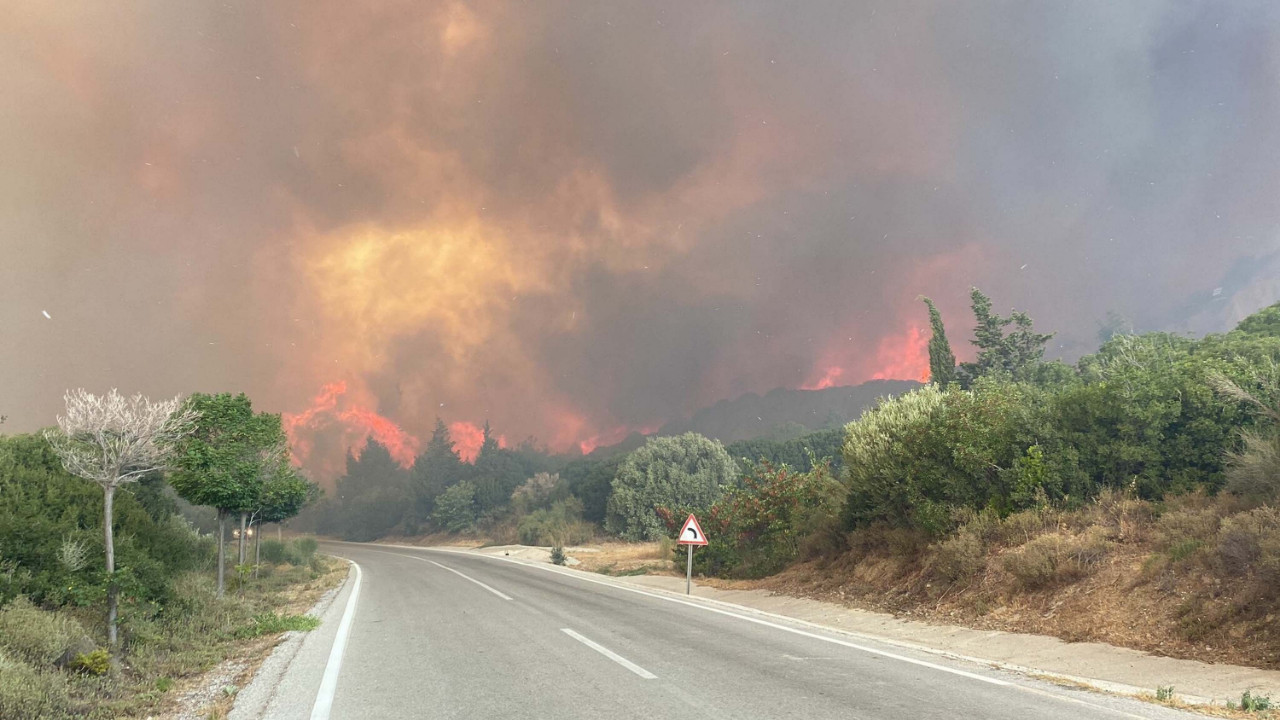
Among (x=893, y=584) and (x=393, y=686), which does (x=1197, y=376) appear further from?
(x=393, y=686)

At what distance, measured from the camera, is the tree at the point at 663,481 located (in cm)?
5519

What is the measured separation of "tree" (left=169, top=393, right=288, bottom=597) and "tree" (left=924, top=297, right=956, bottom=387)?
49.3m

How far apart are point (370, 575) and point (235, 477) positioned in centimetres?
1214

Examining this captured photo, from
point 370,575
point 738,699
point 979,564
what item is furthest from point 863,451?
point 370,575

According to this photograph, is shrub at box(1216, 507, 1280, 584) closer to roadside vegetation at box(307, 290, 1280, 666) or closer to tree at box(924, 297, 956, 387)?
roadside vegetation at box(307, 290, 1280, 666)

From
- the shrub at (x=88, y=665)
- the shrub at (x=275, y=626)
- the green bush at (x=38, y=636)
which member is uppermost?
the green bush at (x=38, y=636)

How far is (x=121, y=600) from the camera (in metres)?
11.0

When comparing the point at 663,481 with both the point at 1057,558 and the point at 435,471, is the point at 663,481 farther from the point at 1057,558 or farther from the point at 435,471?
the point at 435,471

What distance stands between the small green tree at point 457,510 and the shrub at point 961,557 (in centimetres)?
7792

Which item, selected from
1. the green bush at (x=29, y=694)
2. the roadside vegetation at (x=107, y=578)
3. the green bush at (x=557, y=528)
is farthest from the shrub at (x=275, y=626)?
the green bush at (x=557, y=528)

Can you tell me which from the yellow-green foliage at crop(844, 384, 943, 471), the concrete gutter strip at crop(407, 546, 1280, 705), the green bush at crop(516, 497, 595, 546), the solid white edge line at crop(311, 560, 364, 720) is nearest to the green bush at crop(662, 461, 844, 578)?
the yellow-green foliage at crop(844, 384, 943, 471)

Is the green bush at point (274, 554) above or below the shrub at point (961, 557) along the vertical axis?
below

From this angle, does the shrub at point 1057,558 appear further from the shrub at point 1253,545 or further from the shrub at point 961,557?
the shrub at point 1253,545

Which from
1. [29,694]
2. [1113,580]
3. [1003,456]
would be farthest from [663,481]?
[29,694]
